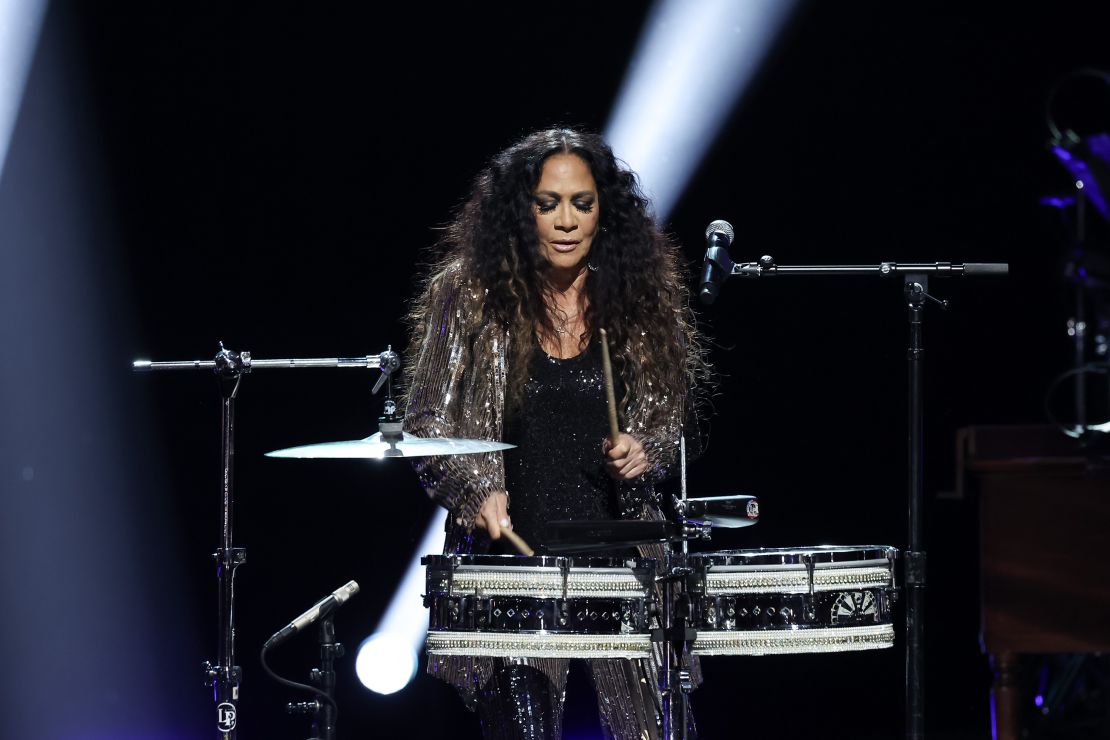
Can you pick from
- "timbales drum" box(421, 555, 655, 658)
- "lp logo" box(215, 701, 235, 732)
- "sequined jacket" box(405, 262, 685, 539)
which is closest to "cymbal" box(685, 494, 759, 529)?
"timbales drum" box(421, 555, 655, 658)

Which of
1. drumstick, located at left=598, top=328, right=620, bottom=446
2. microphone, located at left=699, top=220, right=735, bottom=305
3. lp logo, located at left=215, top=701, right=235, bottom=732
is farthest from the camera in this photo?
lp logo, located at left=215, top=701, right=235, bottom=732

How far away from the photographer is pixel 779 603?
2.54 meters

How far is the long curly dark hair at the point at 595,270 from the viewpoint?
9.70ft

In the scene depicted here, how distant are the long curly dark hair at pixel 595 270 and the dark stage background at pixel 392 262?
4.06ft

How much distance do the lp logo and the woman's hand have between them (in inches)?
49.9

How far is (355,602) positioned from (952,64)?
8.47 ft

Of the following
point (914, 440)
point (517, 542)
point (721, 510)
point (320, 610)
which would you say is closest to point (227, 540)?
point (320, 610)

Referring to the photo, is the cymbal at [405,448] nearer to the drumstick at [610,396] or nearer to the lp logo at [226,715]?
the drumstick at [610,396]

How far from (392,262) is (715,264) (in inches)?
66.7

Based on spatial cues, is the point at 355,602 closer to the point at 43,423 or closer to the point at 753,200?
the point at 43,423

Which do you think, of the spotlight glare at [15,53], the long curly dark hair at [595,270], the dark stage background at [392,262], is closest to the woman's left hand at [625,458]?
the long curly dark hair at [595,270]

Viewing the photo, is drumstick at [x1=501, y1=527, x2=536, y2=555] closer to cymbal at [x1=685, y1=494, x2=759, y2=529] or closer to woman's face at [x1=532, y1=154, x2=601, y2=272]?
cymbal at [x1=685, y1=494, x2=759, y2=529]

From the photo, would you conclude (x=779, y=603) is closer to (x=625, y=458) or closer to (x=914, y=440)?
(x=625, y=458)

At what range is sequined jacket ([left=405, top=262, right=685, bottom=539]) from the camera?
2.83 m
